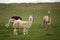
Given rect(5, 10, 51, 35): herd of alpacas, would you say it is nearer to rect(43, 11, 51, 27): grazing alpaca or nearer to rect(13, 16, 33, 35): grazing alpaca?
rect(13, 16, 33, 35): grazing alpaca

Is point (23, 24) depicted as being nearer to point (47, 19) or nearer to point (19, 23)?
point (19, 23)

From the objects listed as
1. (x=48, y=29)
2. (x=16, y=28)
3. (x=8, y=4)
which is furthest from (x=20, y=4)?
(x=48, y=29)

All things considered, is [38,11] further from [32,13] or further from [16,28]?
[16,28]

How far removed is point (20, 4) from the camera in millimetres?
2314

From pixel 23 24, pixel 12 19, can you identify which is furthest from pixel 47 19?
pixel 12 19

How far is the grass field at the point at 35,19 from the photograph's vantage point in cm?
227

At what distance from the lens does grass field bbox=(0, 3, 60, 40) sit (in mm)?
2266

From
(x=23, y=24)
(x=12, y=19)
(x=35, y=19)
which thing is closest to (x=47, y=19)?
(x=35, y=19)

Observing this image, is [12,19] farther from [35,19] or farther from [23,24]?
[35,19]

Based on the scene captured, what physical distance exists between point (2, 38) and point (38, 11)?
50 cm

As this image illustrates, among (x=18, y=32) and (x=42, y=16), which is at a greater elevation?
(x=42, y=16)

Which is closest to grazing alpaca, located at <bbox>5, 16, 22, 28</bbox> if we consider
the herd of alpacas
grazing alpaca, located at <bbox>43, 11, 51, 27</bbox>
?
the herd of alpacas

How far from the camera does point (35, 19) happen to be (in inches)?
90.4

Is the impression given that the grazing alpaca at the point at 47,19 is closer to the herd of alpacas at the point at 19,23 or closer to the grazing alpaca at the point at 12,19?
the herd of alpacas at the point at 19,23
